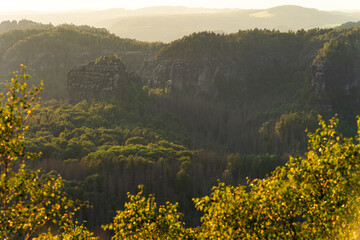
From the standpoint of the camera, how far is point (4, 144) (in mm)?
34312

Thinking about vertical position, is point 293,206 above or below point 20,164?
below

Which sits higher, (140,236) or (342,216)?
(342,216)

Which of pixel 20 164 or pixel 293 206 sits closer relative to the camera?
pixel 20 164

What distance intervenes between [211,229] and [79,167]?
475ft

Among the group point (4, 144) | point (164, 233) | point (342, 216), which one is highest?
point (4, 144)

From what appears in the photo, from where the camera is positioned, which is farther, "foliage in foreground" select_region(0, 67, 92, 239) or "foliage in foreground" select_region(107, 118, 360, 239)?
"foliage in foreground" select_region(107, 118, 360, 239)

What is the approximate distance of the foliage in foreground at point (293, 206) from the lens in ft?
128

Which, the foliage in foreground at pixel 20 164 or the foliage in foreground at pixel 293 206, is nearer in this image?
the foliage in foreground at pixel 20 164

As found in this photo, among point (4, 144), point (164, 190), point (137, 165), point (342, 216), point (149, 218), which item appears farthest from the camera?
point (137, 165)

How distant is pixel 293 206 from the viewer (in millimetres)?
41094

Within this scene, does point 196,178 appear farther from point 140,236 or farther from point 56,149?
point 140,236

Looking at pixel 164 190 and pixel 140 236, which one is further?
pixel 164 190

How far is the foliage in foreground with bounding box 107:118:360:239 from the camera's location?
38.9m

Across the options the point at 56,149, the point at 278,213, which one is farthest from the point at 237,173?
the point at 278,213
